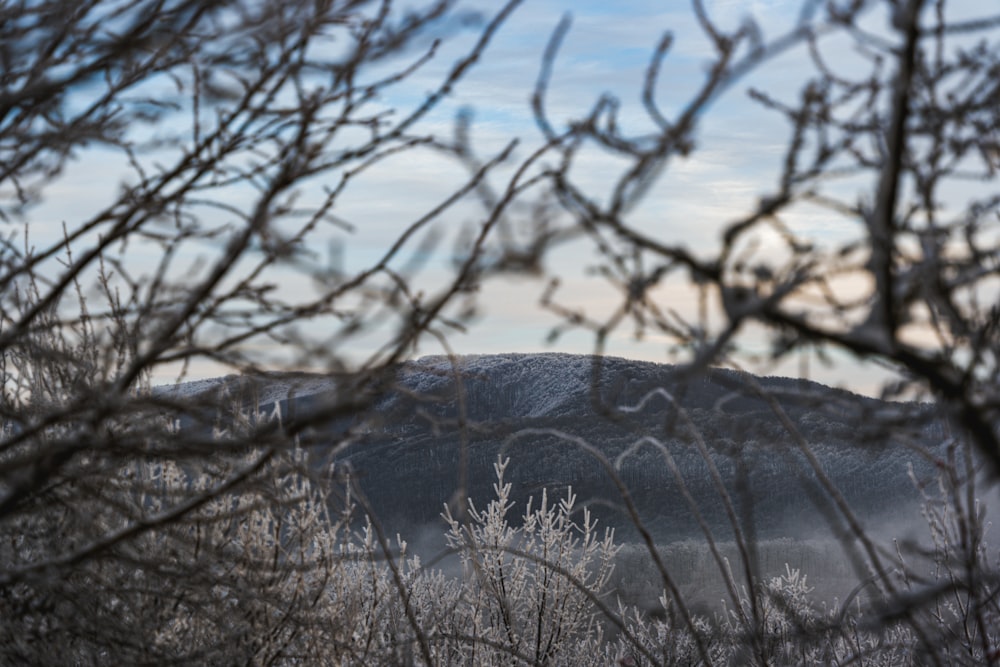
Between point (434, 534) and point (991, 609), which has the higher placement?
point (991, 609)

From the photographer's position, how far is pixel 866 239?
144 cm

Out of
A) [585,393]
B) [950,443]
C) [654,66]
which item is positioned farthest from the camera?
[585,393]

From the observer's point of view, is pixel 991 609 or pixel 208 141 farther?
pixel 991 609

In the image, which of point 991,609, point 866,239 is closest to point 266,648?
point 991,609

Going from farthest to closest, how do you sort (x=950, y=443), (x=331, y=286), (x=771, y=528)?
1. (x=771, y=528)
2. (x=950, y=443)
3. (x=331, y=286)

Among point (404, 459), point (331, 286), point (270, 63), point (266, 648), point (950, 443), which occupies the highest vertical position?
point (270, 63)

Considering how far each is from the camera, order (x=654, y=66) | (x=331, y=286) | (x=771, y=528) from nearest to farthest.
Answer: (x=654, y=66) → (x=331, y=286) → (x=771, y=528)

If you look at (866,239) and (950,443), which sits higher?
(866,239)

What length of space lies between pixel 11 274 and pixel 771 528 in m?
32.5

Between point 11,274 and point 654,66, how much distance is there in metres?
2.00

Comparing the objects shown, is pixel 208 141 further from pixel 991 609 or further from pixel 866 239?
pixel 991 609

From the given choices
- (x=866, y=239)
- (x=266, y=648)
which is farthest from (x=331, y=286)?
(x=266, y=648)

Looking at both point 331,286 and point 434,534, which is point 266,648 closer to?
point 331,286

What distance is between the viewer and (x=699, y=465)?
1336 inches
